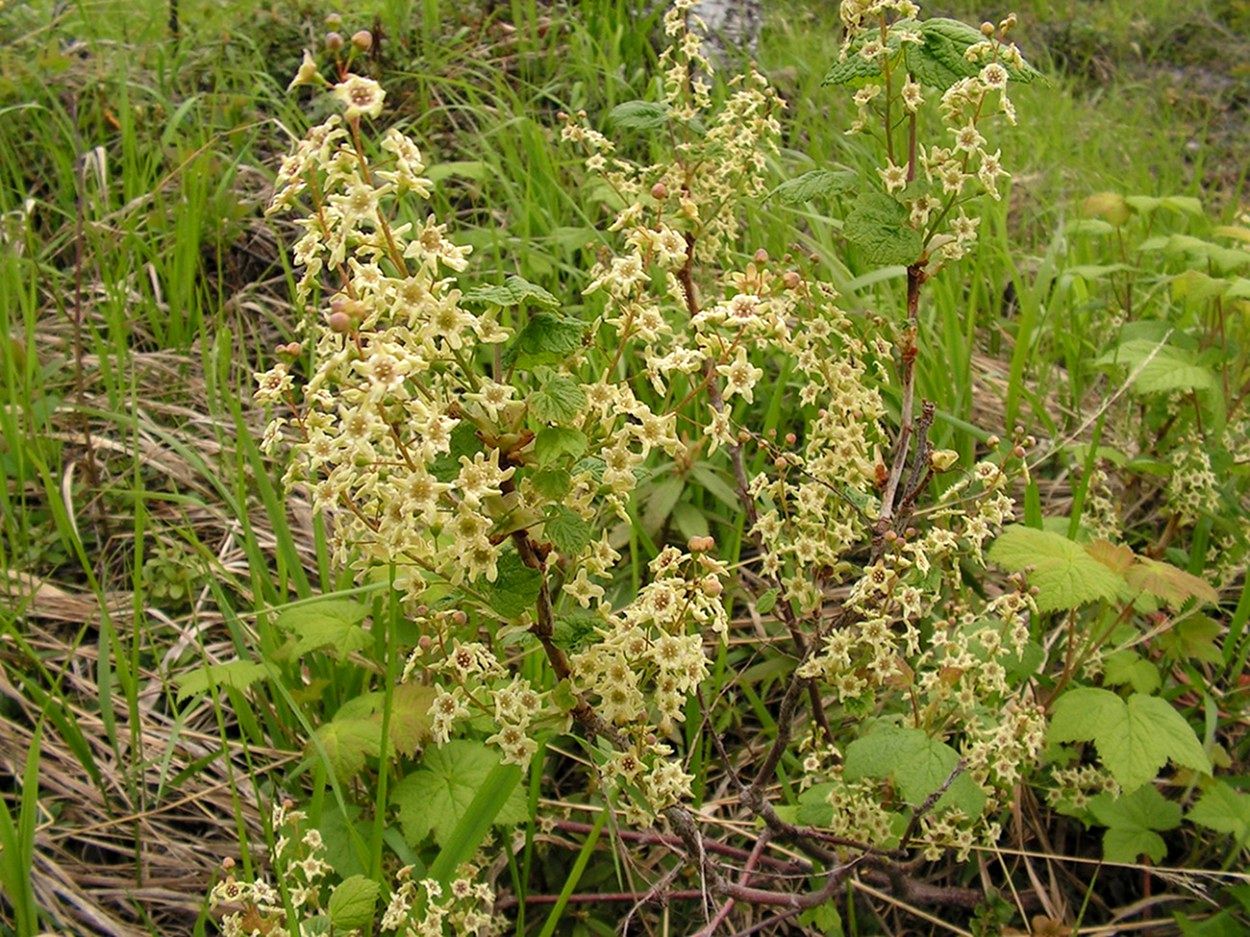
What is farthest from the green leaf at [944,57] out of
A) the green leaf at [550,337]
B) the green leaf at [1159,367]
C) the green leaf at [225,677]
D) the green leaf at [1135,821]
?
the green leaf at [225,677]

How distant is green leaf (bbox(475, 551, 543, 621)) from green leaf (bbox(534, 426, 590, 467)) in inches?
5.7

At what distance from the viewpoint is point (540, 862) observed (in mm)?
2008

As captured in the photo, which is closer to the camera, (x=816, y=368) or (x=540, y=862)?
(x=816, y=368)

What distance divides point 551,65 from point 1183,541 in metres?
2.64

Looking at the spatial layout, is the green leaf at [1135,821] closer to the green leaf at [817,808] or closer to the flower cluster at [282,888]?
the green leaf at [817,808]

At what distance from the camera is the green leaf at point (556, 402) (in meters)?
1.25

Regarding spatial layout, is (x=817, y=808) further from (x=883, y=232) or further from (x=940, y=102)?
(x=940, y=102)

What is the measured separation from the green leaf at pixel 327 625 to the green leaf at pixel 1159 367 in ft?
4.99

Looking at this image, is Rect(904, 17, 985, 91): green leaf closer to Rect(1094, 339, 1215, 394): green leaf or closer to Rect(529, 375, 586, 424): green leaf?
Rect(529, 375, 586, 424): green leaf

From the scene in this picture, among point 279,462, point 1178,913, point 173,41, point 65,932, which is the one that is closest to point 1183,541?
point 1178,913

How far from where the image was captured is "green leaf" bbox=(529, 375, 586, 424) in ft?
4.10

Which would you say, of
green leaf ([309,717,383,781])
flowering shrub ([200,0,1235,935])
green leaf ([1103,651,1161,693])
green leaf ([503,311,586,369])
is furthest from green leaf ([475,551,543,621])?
green leaf ([1103,651,1161,693])

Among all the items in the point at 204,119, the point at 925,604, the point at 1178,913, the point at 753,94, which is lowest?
the point at 1178,913

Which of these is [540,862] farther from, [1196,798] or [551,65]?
[551,65]
